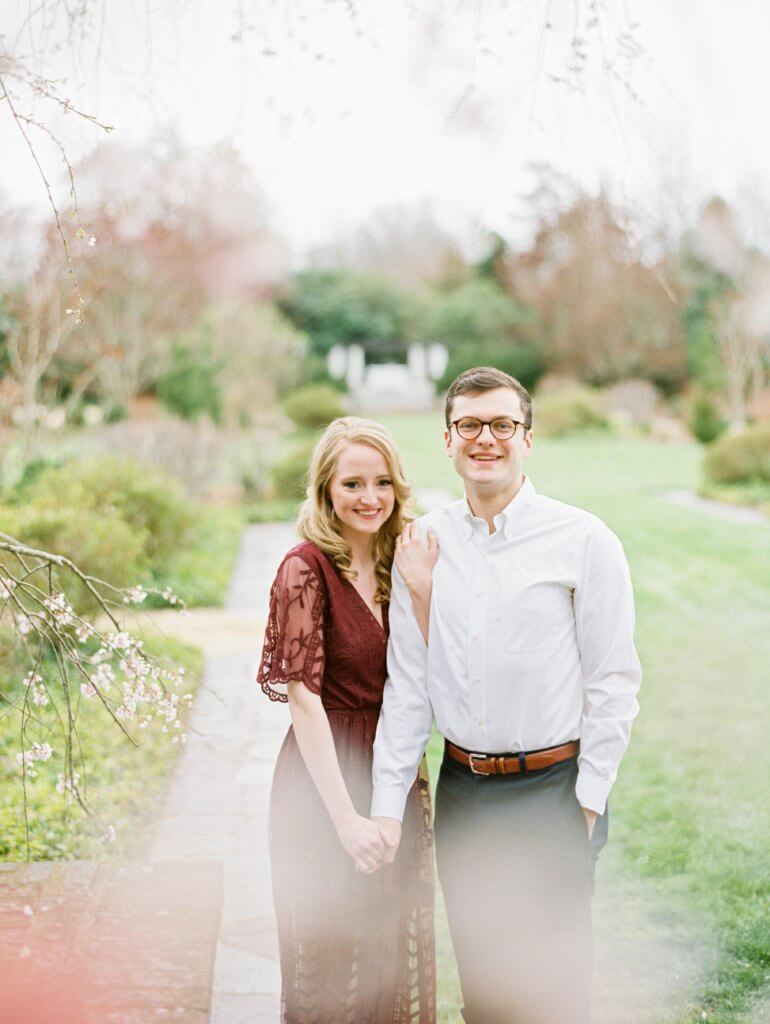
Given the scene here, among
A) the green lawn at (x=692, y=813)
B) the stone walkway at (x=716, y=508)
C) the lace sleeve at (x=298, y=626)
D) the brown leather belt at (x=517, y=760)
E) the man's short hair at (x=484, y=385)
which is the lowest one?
the green lawn at (x=692, y=813)

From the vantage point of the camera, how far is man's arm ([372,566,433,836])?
2.35 meters

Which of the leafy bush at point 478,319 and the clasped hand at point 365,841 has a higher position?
the leafy bush at point 478,319

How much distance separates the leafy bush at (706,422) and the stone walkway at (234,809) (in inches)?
723

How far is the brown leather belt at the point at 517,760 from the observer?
90.5 inches

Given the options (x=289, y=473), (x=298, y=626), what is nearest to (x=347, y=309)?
(x=289, y=473)

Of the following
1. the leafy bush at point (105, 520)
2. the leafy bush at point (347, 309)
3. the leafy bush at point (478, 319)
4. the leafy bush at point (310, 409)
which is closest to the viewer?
the leafy bush at point (105, 520)

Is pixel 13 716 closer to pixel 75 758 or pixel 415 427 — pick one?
pixel 75 758

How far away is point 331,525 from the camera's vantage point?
2.48 metres

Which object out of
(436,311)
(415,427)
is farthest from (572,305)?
(415,427)

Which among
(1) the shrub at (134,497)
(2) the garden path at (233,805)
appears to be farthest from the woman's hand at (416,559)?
(1) the shrub at (134,497)

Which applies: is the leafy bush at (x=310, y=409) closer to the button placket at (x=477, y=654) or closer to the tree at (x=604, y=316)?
the tree at (x=604, y=316)

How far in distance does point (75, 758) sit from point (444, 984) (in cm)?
253

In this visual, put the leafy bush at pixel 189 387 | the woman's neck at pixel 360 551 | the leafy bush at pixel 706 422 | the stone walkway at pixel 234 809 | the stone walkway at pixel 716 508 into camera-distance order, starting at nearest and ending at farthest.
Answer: the woman's neck at pixel 360 551 → the stone walkway at pixel 234 809 → the stone walkway at pixel 716 508 → the leafy bush at pixel 189 387 → the leafy bush at pixel 706 422

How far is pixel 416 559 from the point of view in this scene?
→ 7.97 ft
